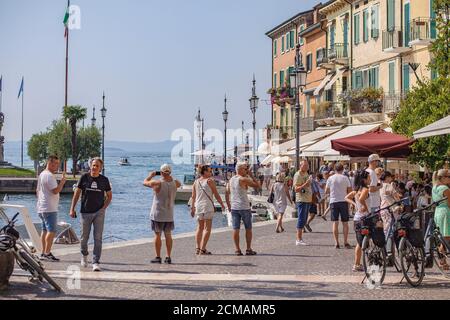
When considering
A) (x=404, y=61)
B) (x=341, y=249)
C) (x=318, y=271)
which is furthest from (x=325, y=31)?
(x=318, y=271)

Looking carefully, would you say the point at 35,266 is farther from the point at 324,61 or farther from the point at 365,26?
the point at 324,61

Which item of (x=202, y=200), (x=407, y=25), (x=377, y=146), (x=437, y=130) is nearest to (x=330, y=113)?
(x=407, y=25)

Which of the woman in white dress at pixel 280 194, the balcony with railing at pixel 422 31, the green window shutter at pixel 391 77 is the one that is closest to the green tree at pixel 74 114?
the green window shutter at pixel 391 77

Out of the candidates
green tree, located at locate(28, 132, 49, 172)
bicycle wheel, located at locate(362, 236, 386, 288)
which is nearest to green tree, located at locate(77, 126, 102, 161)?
green tree, located at locate(28, 132, 49, 172)

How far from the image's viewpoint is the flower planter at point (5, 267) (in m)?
11.3

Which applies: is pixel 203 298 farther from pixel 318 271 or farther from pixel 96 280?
pixel 318 271

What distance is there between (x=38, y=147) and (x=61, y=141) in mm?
12118

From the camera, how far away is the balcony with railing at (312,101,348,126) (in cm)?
4430

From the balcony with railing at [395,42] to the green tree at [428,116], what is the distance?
15106mm

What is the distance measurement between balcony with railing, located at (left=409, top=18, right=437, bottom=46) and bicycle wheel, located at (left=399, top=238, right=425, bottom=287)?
892 inches

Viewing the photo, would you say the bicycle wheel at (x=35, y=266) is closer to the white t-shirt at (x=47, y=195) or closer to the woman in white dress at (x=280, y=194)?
the white t-shirt at (x=47, y=195)

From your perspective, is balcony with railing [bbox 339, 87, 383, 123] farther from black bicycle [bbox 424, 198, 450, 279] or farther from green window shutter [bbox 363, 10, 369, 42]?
black bicycle [bbox 424, 198, 450, 279]
